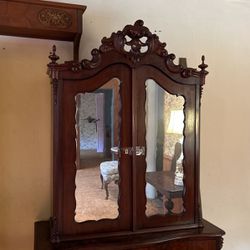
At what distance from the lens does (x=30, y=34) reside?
1743mm

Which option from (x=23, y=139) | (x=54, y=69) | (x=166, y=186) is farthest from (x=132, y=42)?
(x=23, y=139)

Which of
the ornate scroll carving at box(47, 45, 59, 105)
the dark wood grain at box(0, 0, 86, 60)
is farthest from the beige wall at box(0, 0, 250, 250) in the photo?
the ornate scroll carving at box(47, 45, 59, 105)

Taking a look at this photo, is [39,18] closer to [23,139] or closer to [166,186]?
[23,139]

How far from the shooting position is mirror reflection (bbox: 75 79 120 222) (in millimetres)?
1446

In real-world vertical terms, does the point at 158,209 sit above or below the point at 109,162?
below

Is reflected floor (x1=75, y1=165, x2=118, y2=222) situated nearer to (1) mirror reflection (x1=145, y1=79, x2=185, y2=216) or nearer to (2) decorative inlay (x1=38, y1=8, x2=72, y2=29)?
(1) mirror reflection (x1=145, y1=79, x2=185, y2=216)

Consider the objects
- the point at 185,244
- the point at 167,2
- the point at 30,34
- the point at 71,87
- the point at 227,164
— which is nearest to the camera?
the point at 71,87

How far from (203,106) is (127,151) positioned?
3.05 ft

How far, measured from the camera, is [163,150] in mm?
1587

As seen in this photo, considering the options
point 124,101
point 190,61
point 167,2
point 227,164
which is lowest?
point 227,164

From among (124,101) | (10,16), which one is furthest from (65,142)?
(10,16)

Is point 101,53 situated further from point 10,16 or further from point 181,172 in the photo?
point 181,172

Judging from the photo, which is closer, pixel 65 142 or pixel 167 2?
pixel 65 142

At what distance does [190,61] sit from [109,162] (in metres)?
1.07
